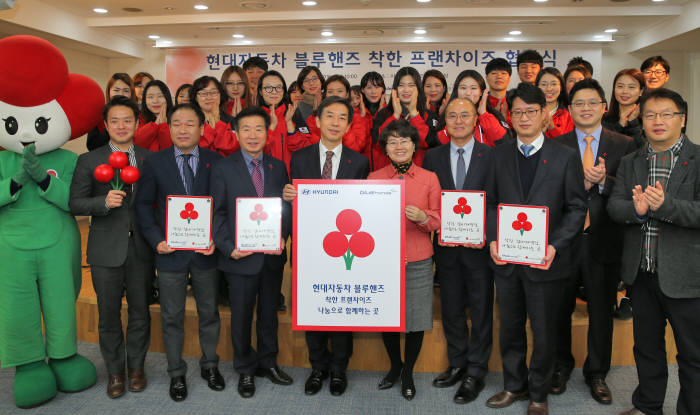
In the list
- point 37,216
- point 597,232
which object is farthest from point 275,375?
point 597,232

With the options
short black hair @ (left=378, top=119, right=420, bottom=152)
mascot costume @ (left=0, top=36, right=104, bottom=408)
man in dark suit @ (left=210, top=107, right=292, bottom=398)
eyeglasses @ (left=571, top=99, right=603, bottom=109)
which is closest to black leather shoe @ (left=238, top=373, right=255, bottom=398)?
man in dark suit @ (left=210, top=107, right=292, bottom=398)

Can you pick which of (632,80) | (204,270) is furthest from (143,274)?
(632,80)

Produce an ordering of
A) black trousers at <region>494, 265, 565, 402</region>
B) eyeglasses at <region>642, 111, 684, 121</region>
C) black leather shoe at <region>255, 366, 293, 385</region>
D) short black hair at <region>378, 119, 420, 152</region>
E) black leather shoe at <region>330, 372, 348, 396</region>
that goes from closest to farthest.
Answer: eyeglasses at <region>642, 111, 684, 121</region>, black trousers at <region>494, 265, 565, 402</region>, short black hair at <region>378, 119, 420, 152</region>, black leather shoe at <region>330, 372, 348, 396</region>, black leather shoe at <region>255, 366, 293, 385</region>

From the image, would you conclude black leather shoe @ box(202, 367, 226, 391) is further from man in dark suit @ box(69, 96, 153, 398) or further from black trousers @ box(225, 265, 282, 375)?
man in dark suit @ box(69, 96, 153, 398)

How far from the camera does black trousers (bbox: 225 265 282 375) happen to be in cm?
272

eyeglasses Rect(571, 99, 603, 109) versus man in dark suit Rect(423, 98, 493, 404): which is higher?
eyeglasses Rect(571, 99, 603, 109)

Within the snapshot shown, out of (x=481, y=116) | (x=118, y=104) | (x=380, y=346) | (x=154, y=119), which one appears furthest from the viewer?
(x=154, y=119)

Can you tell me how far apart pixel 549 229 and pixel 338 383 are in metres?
1.43

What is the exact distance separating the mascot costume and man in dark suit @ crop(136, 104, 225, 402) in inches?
18.4

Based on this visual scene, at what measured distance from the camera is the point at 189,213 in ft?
8.48

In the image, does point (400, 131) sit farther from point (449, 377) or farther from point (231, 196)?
point (449, 377)

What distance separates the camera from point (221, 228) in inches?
104

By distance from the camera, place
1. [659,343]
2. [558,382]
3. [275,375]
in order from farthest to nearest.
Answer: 1. [275,375]
2. [558,382]
3. [659,343]

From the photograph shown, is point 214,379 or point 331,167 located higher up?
point 331,167
